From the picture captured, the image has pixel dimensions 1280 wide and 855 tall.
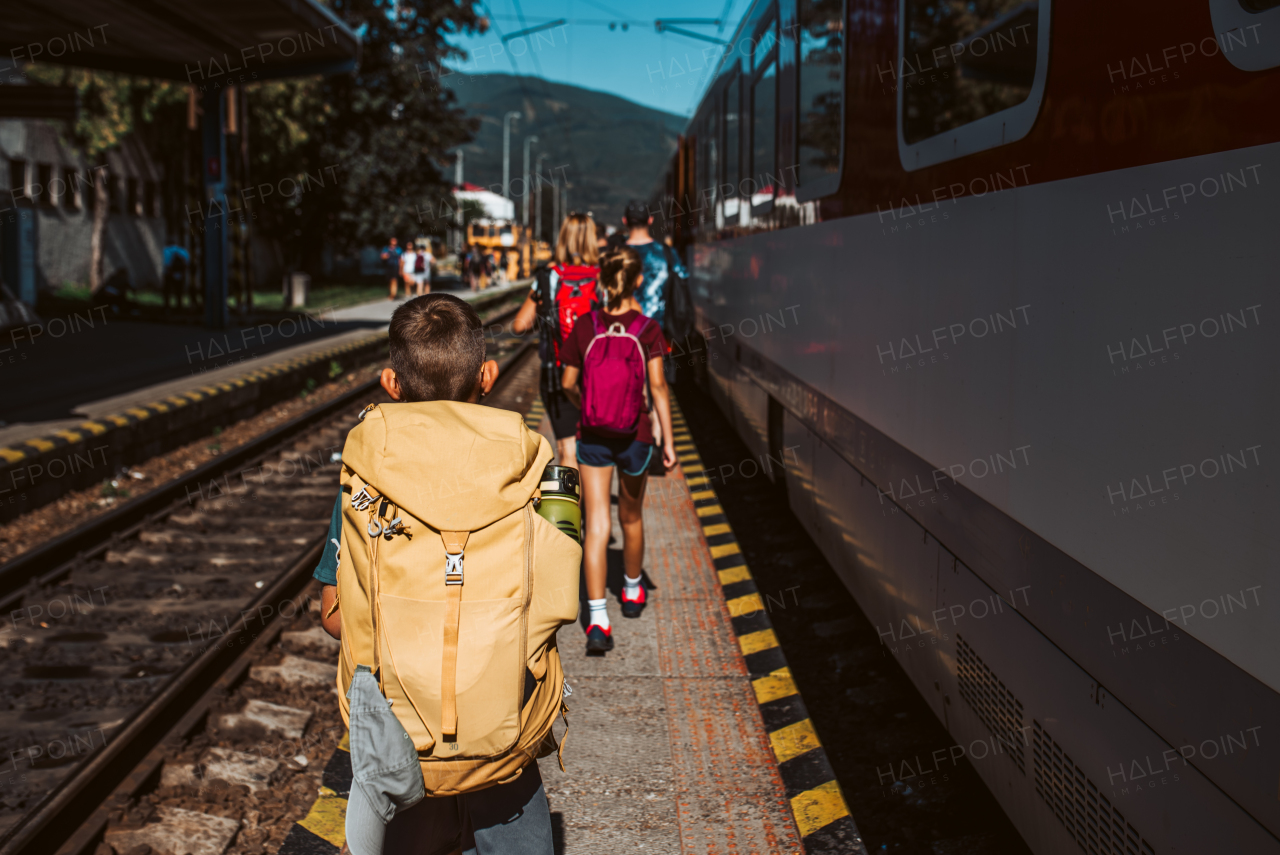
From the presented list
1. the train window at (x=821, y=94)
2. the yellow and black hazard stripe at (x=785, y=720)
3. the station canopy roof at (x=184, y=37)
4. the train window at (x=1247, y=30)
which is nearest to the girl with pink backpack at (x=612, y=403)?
the yellow and black hazard stripe at (x=785, y=720)

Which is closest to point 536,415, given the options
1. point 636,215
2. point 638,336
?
point 636,215

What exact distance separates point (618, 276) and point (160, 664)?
9.46 ft

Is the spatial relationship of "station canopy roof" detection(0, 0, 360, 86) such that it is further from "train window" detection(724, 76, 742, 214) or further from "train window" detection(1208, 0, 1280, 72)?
"train window" detection(1208, 0, 1280, 72)

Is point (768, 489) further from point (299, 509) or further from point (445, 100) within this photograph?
point (445, 100)

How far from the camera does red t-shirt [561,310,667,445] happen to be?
16.4 ft

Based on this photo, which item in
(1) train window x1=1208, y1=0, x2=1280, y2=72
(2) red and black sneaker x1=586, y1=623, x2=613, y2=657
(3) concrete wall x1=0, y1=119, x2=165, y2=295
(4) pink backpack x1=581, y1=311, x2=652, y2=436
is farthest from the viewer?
(3) concrete wall x1=0, y1=119, x2=165, y2=295

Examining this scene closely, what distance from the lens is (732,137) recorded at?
390 inches

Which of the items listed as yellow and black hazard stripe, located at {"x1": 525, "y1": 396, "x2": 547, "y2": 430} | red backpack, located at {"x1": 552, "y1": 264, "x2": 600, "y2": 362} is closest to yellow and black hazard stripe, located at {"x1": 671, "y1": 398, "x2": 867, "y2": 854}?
red backpack, located at {"x1": 552, "y1": 264, "x2": 600, "y2": 362}

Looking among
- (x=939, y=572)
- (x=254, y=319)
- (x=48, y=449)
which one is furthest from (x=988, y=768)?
(x=254, y=319)

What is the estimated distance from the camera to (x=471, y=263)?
42031 mm

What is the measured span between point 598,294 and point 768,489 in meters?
3.79

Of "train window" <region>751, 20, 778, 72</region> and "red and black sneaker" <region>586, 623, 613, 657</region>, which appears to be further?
"train window" <region>751, 20, 778, 72</region>

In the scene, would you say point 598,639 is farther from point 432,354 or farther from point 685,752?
point 432,354

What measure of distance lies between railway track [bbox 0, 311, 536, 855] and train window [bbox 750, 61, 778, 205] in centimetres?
391
